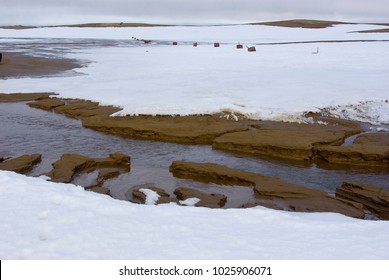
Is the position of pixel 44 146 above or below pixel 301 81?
below

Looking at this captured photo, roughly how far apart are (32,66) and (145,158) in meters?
16.2

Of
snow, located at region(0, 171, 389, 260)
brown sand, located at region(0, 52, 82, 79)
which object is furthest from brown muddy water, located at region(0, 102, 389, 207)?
brown sand, located at region(0, 52, 82, 79)

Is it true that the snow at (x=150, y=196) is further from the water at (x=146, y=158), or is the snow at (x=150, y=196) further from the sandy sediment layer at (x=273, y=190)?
the sandy sediment layer at (x=273, y=190)

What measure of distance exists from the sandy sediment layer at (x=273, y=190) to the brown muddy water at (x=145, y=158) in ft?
0.69

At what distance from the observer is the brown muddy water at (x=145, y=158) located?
693 cm

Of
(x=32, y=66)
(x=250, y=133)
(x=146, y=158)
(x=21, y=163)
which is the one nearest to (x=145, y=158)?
(x=146, y=158)

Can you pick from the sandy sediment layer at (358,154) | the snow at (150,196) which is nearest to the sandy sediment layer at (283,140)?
the sandy sediment layer at (358,154)

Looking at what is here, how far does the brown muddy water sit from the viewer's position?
693 centimetres

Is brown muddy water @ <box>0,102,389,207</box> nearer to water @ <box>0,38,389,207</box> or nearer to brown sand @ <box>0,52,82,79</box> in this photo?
water @ <box>0,38,389,207</box>

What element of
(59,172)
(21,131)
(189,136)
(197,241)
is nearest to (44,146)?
(21,131)

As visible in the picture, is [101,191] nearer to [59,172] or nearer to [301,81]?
[59,172]

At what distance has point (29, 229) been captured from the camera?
432 centimetres

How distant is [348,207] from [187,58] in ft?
67.2
